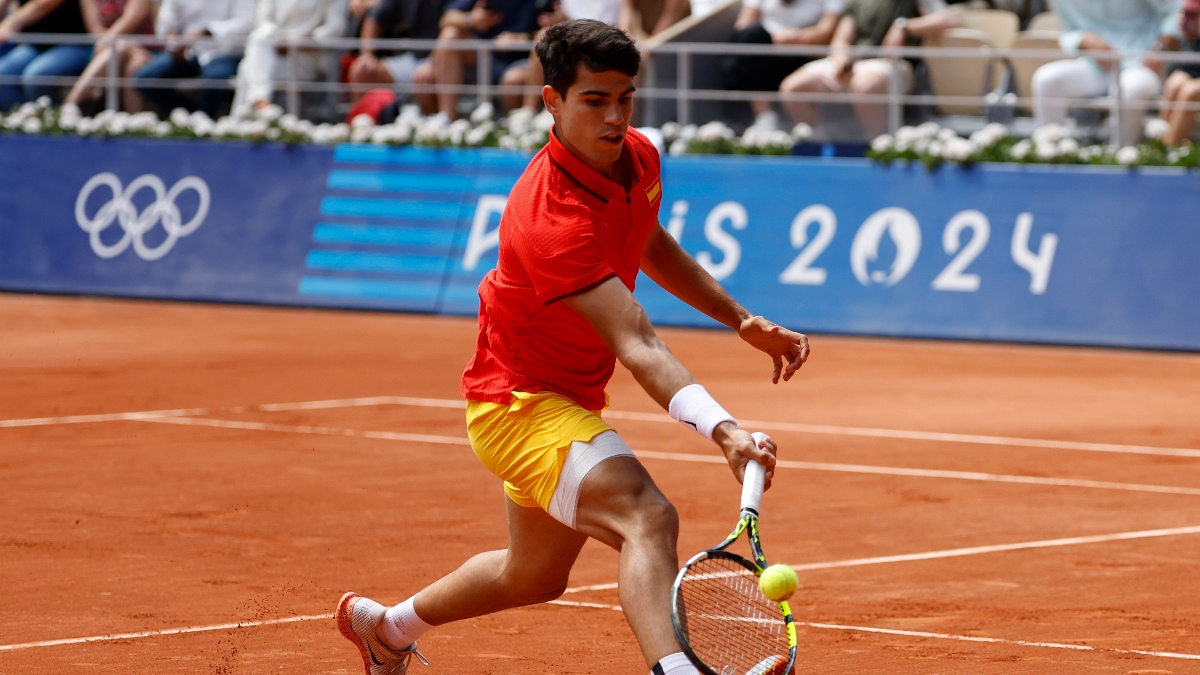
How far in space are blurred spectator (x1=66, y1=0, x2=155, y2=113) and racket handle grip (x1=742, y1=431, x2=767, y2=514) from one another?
1507cm

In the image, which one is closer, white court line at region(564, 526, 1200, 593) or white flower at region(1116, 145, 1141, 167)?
white court line at region(564, 526, 1200, 593)

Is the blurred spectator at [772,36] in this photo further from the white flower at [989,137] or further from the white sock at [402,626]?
the white sock at [402,626]

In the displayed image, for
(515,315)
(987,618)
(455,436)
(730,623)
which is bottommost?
(455,436)

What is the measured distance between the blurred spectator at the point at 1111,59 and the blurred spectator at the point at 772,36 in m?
1.90

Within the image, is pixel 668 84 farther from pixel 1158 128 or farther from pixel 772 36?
pixel 1158 128

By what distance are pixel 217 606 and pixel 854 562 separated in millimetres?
2281

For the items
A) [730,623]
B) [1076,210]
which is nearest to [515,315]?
[730,623]

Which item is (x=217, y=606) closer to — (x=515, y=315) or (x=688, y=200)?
(x=515, y=315)

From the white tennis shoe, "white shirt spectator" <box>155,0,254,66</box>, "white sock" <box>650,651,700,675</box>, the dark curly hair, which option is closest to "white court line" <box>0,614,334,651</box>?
the white tennis shoe

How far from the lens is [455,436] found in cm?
1005

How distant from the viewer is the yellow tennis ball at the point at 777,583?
3.75 m

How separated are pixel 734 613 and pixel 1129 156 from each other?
9.86 metres

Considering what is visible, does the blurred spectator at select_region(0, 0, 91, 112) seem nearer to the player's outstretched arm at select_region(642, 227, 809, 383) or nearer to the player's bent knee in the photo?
the player's outstretched arm at select_region(642, 227, 809, 383)

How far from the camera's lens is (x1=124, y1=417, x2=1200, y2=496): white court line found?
8.68 metres
